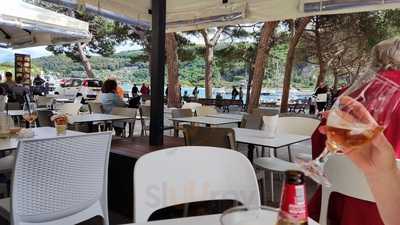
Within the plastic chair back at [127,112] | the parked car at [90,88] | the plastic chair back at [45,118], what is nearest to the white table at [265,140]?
the plastic chair back at [127,112]

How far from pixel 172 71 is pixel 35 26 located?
6087 mm

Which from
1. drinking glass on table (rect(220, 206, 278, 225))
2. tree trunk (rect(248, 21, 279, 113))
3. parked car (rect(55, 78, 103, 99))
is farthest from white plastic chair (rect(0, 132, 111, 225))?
parked car (rect(55, 78, 103, 99))

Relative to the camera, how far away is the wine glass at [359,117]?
0.70 metres

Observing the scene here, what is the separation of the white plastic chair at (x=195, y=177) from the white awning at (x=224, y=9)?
1825 mm

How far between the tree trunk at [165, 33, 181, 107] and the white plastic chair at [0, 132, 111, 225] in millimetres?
8044

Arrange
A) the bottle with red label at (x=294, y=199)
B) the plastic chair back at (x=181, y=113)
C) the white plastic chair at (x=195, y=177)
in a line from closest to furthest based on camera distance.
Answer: the bottle with red label at (x=294, y=199)
the white plastic chair at (x=195, y=177)
the plastic chair back at (x=181, y=113)

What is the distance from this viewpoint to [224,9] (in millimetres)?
3449

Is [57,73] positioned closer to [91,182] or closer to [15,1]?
[15,1]

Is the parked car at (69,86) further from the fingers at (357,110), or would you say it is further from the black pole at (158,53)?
the fingers at (357,110)

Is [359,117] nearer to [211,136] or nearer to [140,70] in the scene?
[211,136]

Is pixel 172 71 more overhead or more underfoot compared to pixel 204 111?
more overhead

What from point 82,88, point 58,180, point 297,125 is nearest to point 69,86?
point 82,88

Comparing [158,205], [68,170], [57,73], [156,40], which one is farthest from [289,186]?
[57,73]

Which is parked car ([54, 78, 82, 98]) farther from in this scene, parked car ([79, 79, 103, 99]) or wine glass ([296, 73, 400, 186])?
wine glass ([296, 73, 400, 186])
